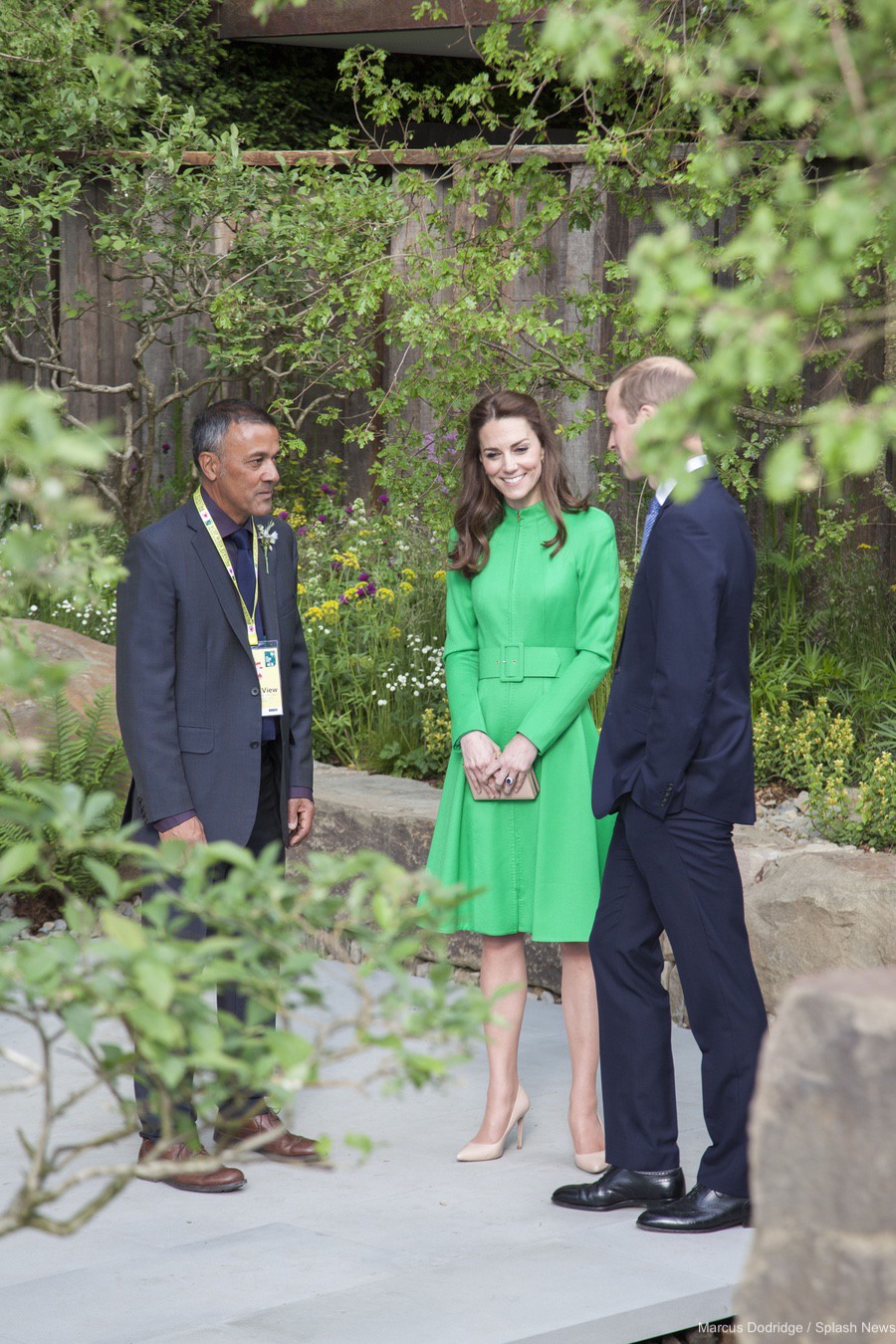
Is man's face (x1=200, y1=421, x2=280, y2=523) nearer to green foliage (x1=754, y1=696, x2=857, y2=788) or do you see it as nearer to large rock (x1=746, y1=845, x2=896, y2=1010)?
large rock (x1=746, y1=845, x2=896, y2=1010)

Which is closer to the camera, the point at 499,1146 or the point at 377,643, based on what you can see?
the point at 499,1146

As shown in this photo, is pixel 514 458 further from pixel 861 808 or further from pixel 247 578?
pixel 861 808

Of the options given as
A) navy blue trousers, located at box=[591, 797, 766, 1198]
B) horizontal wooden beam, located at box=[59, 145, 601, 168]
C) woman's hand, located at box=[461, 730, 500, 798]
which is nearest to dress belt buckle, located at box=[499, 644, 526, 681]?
woman's hand, located at box=[461, 730, 500, 798]

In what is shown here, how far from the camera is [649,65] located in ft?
12.4

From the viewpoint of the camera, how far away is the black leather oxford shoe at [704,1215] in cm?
329

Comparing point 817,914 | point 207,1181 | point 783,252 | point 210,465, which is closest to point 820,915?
point 817,914

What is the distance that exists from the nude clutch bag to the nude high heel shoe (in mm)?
736

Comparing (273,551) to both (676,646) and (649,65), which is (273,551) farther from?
(649,65)

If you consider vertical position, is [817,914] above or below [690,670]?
below

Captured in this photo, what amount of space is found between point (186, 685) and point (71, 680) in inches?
101

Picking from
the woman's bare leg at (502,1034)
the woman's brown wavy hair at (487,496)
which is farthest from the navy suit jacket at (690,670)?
the woman's bare leg at (502,1034)

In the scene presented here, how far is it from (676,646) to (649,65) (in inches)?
60.8

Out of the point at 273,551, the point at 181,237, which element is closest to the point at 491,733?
the point at 273,551

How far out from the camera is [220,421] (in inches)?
146
